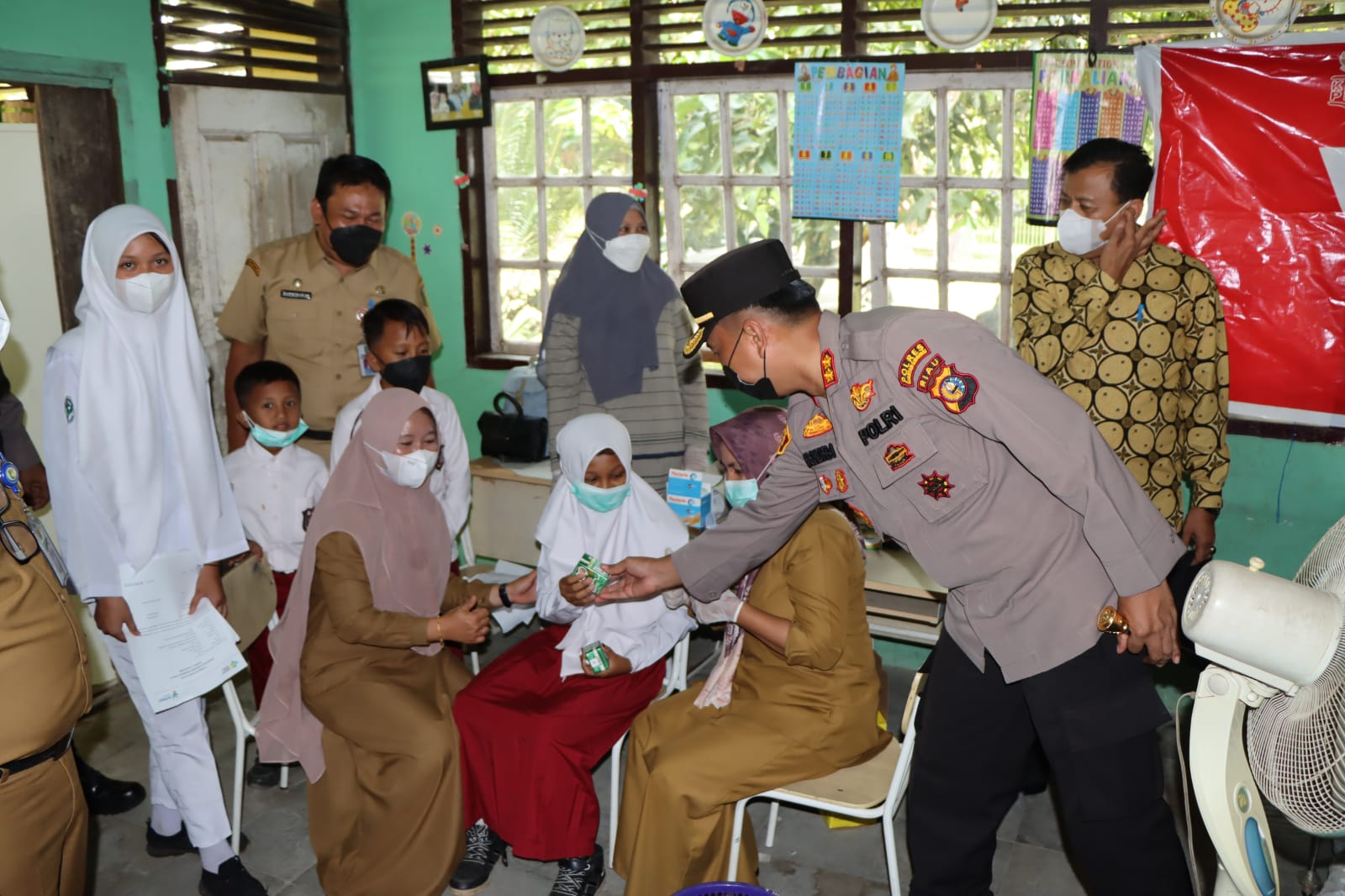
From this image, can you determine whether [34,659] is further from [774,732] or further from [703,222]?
[703,222]

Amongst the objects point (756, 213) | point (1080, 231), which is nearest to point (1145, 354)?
point (1080, 231)

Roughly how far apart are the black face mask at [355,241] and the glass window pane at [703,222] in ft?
4.36

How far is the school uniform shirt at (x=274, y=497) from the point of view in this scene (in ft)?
11.5

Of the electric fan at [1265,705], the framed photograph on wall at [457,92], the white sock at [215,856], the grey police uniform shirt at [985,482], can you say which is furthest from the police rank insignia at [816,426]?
the framed photograph on wall at [457,92]

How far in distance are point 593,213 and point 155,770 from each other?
2.20 meters

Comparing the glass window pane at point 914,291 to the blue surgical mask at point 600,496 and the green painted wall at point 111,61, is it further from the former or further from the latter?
the green painted wall at point 111,61

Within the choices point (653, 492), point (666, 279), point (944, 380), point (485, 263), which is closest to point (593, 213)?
point (666, 279)

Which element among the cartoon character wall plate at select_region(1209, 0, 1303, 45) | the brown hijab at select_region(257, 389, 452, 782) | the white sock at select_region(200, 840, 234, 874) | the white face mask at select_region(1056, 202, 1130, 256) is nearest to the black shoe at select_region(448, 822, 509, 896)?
the brown hijab at select_region(257, 389, 452, 782)

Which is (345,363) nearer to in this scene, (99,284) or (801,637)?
(99,284)

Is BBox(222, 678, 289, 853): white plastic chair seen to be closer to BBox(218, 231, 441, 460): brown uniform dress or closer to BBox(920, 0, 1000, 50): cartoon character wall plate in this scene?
BBox(218, 231, 441, 460): brown uniform dress

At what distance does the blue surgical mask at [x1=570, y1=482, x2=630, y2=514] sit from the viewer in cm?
315

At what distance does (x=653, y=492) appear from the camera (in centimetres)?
329

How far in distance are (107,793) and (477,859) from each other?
4.28 ft

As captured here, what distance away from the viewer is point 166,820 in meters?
3.13
